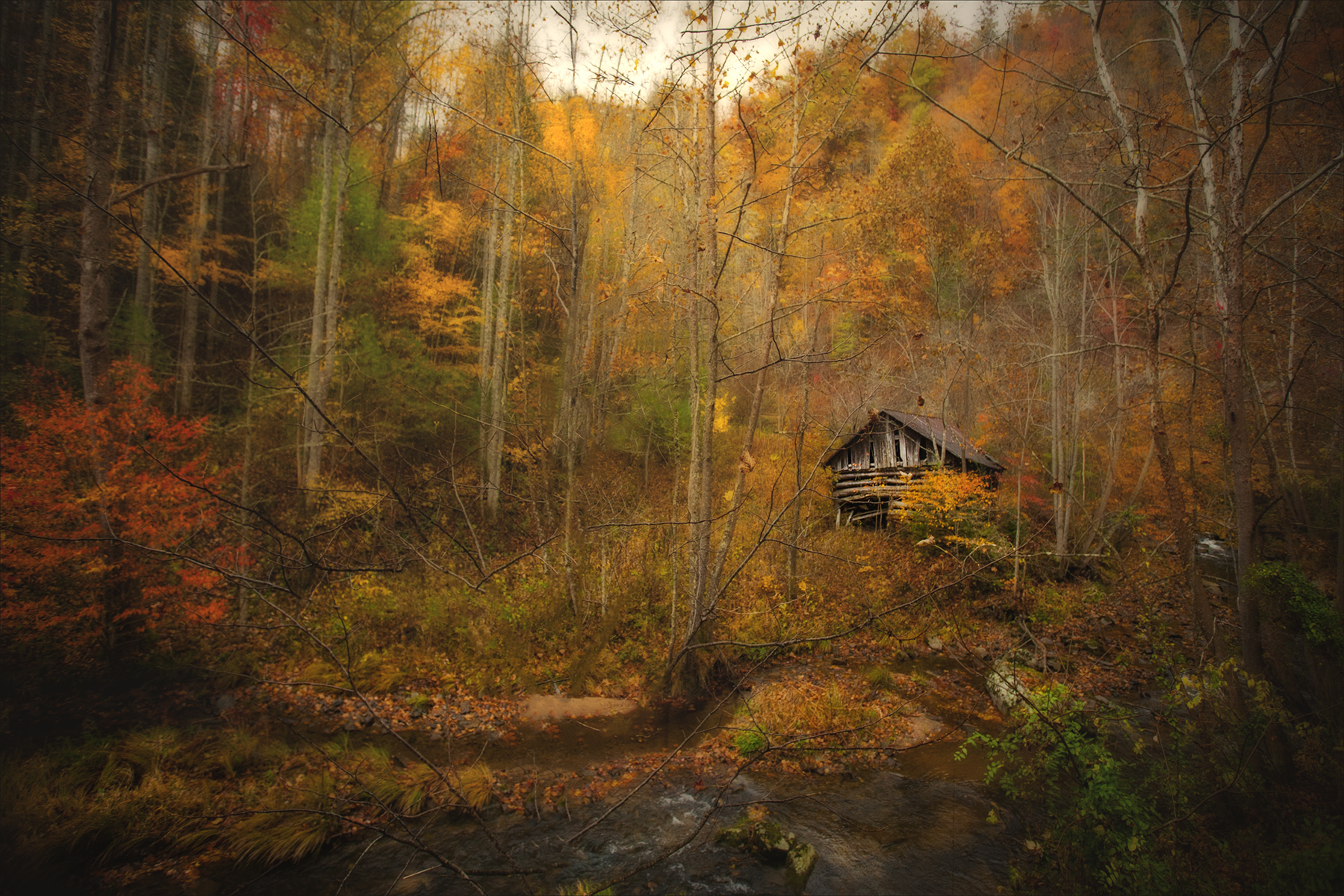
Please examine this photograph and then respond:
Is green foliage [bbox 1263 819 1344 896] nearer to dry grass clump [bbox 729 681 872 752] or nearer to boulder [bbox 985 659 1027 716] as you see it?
boulder [bbox 985 659 1027 716]

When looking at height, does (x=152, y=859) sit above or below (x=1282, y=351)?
below

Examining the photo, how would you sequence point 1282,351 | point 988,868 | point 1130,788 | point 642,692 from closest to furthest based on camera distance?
point 1130,788, point 988,868, point 642,692, point 1282,351

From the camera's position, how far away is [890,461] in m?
17.4

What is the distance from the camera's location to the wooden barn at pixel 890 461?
15133 millimetres

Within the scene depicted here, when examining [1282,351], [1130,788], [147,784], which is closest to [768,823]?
[1130,788]

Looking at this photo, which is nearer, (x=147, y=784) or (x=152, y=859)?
(x=152, y=859)

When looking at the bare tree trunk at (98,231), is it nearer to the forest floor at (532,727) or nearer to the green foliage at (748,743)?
the forest floor at (532,727)

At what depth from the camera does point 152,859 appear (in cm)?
535

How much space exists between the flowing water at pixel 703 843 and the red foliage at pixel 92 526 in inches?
159

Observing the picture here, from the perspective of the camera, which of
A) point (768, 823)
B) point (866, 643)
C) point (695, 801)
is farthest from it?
point (866, 643)

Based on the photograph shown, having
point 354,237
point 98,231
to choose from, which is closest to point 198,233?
point 354,237

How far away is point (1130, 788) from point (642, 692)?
241 inches

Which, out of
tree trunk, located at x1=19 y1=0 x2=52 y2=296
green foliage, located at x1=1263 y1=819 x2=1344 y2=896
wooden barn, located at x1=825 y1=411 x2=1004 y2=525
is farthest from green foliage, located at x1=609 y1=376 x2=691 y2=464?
green foliage, located at x1=1263 y1=819 x2=1344 y2=896

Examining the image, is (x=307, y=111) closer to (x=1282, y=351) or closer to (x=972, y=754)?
(x=972, y=754)
